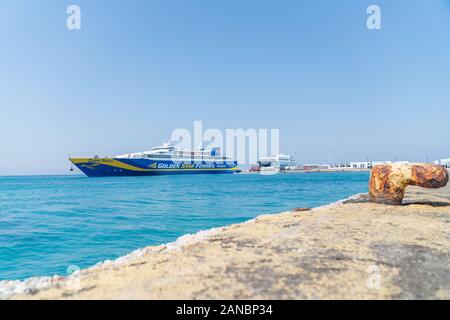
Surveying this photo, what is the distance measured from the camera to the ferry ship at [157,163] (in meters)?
58.0

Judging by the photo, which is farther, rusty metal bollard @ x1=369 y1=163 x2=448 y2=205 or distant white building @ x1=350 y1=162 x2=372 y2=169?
distant white building @ x1=350 y1=162 x2=372 y2=169

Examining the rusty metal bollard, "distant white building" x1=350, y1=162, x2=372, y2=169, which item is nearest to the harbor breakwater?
the rusty metal bollard

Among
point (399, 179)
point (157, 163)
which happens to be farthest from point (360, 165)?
point (399, 179)

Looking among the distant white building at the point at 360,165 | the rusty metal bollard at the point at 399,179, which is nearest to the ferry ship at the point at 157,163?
the rusty metal bollard at the point at 399,179

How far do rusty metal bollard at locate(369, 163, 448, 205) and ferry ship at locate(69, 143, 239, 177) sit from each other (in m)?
56.8

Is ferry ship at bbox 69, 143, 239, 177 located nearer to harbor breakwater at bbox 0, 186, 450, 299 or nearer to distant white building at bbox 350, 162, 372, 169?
harbor breakwater at bbox 0, 186, 450, 299

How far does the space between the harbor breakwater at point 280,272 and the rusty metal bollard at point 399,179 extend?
9.20ft

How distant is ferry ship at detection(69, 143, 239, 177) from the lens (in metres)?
58.0

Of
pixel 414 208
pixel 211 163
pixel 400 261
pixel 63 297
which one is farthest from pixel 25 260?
pixel 211 163

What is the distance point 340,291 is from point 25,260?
289 inches

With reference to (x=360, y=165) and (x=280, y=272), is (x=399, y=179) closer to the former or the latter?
(x=280, y=272)

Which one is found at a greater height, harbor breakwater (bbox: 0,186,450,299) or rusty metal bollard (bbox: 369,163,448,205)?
rusty metal bollard (bbox: 369,163,448,205)

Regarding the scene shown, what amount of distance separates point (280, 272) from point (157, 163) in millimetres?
63331
